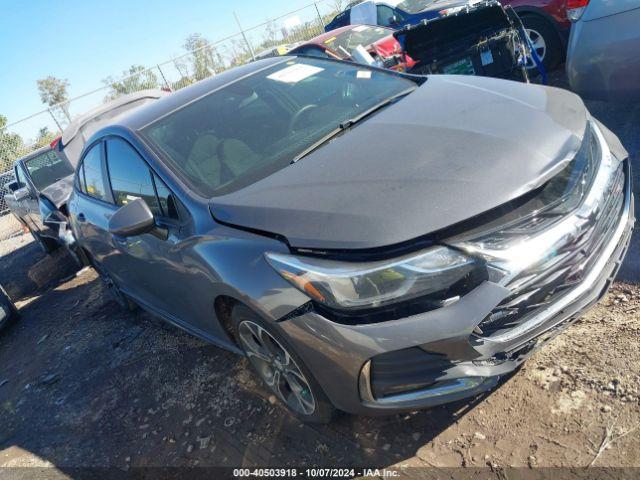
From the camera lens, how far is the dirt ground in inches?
82.9

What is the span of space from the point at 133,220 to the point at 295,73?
5.10ft

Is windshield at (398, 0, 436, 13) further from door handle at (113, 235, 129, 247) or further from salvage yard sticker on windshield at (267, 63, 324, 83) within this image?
door handle at (113, 235, 129, 247)

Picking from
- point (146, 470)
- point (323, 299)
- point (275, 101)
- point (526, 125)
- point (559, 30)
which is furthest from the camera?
point (559, 30)

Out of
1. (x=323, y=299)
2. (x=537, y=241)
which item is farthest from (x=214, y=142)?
(x=537, y=241)

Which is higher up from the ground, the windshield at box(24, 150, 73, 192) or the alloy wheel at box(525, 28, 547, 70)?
the windshield at box(24, 150, 73, 192)

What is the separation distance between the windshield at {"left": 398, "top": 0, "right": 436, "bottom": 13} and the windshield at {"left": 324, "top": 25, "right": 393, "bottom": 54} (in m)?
2.71

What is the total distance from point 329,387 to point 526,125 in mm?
1443

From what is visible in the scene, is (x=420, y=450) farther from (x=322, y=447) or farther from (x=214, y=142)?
(x=214, y=142)

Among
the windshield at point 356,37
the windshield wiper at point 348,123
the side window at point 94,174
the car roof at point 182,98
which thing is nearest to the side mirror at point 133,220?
the car roof at point 182,98

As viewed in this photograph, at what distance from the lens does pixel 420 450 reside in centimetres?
225

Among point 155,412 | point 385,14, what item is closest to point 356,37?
point 385,14

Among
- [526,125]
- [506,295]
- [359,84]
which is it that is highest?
[359,84]

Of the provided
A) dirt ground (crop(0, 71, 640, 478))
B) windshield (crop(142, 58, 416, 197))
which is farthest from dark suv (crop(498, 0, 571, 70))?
windshield (crop(142, 58, 416, 197))

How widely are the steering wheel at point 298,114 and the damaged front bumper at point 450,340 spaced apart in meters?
1.31
